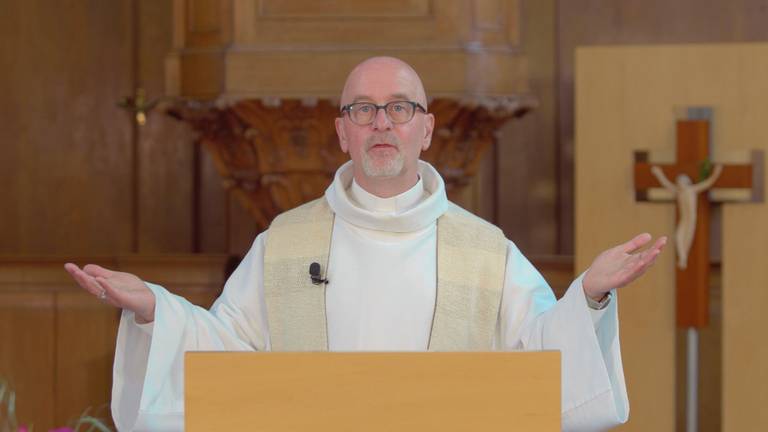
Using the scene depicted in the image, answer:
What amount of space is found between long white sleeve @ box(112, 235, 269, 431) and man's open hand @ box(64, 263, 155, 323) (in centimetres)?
4

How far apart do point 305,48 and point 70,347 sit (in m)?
1.62

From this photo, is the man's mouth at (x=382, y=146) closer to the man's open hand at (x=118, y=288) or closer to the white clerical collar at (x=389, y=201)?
the white clerical collar at (x=389, y=201)

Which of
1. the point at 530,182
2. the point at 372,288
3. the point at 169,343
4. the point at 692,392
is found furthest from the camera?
the point at 530,182

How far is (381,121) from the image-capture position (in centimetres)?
415

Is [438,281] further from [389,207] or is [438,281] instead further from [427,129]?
[427,129]

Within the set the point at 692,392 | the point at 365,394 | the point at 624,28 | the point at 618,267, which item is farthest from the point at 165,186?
the point at 365,394

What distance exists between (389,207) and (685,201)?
1975mm

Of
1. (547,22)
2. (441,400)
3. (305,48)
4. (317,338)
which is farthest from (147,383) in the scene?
(547,22)

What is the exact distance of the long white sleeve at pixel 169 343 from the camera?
3965mm

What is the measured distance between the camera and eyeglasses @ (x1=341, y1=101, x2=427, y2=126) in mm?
4172

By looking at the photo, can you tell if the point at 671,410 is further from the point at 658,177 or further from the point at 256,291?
the point at 256,291

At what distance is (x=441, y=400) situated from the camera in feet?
9.78

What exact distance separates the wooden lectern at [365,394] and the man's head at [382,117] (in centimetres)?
125

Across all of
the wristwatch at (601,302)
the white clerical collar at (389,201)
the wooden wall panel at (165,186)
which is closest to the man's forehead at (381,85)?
the white clerical collar at (389,201)
